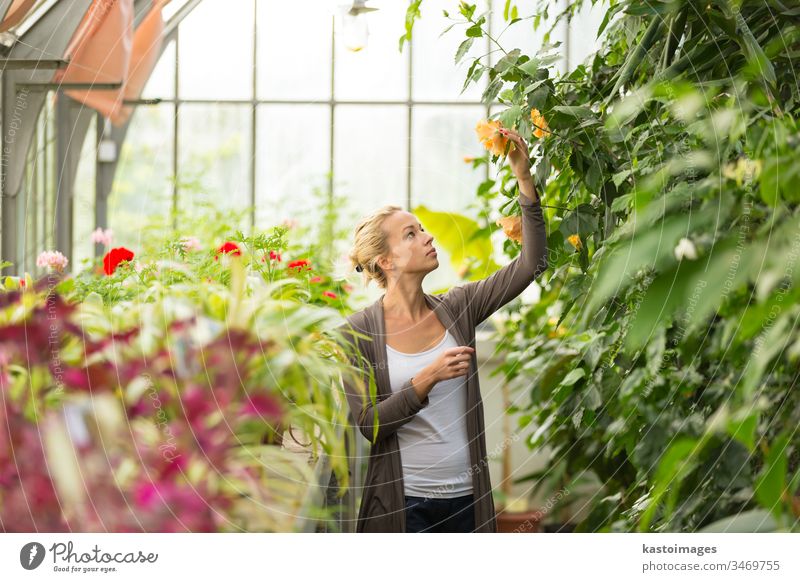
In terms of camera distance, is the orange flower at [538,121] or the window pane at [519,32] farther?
the window pane at [519,32]

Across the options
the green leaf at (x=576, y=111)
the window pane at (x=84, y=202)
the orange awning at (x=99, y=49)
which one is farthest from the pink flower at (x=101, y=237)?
the green leaf at (x=576, y=111)

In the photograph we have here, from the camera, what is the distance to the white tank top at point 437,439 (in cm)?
93

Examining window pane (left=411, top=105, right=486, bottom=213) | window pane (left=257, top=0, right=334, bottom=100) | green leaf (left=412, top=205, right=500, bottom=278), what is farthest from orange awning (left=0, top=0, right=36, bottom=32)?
green leaf (left=412, top=205, right=500, bottom=278)

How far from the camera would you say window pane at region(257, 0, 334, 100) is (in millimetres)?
797

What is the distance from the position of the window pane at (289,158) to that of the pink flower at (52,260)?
193 mm

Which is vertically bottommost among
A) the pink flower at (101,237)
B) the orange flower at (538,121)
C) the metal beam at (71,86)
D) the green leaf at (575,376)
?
the green leaf at (575,376)

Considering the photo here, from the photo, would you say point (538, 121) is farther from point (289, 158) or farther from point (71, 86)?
point (71, 86)

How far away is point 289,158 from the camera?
2.98 feet

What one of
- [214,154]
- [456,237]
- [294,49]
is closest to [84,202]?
[214,154]

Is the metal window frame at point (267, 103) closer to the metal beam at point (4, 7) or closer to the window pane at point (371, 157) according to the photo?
the window pane at point (371, 157)

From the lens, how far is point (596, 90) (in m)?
0.91

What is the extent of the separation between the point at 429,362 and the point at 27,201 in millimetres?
442

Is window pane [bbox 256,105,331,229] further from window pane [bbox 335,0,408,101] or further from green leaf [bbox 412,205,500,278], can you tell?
green leaf [bbox 412,205,500,278]
